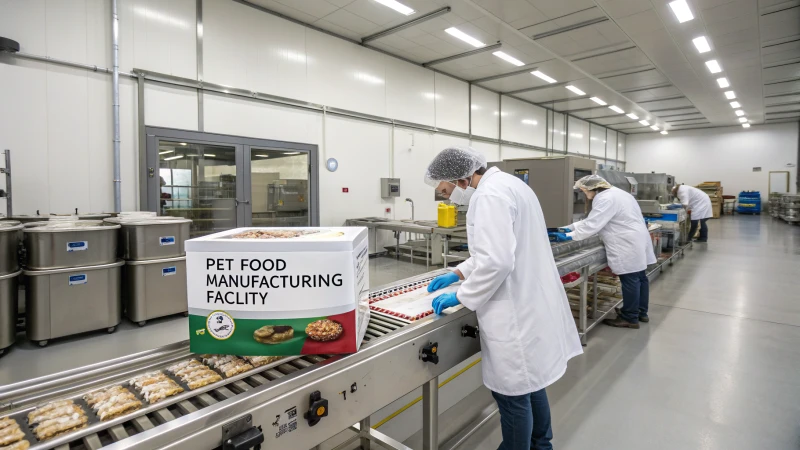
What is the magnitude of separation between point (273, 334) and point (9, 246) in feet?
9.89

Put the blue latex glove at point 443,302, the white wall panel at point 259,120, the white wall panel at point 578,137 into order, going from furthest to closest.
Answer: the white wall panel at point 578,137 → the white wall panel at point 259,120 → the blue latex glove at point 443,302

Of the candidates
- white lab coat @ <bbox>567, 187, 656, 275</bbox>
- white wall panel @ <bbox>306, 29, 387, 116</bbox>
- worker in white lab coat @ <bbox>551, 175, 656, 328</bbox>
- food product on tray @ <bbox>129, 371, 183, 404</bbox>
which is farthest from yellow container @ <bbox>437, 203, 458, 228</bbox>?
food product on tray @ <bbox>129, 371, 183, 404</bbox>

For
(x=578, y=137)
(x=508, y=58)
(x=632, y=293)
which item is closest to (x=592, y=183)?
(x=632, y=293)

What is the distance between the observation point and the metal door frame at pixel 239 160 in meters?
4.39

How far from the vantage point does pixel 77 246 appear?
3049 millimetres

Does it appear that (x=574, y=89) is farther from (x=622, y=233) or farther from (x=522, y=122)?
(x=622, y=233)

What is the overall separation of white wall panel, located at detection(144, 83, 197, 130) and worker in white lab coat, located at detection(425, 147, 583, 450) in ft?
Answer: 13.9

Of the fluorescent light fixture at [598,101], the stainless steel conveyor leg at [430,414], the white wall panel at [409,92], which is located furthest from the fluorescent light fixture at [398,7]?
the fluorescent light fixture at [598,101]

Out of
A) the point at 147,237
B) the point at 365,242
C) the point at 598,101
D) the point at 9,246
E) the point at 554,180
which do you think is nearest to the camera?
the point at 365,242

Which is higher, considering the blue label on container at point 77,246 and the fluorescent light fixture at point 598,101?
the fluorescent light fixture at point 598,101

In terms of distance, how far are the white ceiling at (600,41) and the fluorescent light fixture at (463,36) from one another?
10 cm

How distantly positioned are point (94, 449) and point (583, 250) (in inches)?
137

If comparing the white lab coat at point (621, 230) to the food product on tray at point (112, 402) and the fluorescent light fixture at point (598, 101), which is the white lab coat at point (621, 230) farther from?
the fluorescent light fixture at point (598, 101)

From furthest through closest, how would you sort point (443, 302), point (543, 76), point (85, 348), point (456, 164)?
1. point (543, 76)
2. point (85, 348)
3. point (456, 164)
4. point (443, 302)
